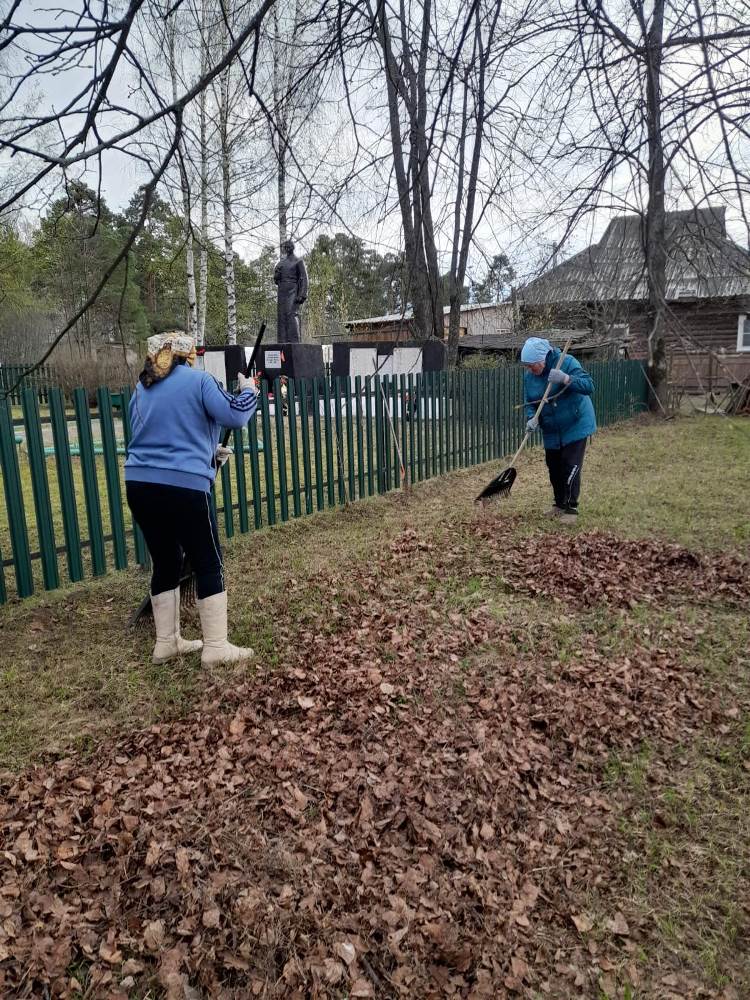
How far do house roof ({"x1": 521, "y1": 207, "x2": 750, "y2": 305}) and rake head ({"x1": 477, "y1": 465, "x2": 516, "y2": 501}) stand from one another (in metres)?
2.80

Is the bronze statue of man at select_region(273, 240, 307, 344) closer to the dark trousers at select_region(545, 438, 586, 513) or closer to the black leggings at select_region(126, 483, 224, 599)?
the dark trousers at select_region(545, 438, 586, 513)

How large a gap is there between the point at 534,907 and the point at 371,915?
0.53 meters

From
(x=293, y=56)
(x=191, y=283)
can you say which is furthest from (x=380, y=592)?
(x=191, y=283)

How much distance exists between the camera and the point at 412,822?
8.23 feet

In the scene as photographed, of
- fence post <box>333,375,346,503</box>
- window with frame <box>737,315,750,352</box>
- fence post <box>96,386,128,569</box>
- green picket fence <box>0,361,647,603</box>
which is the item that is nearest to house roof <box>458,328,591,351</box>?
window with frame <box>737,315,750,352</box>

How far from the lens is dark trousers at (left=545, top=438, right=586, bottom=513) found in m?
6.66

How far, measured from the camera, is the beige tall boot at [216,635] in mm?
3715

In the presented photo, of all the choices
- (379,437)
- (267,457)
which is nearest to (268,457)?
(267,457)

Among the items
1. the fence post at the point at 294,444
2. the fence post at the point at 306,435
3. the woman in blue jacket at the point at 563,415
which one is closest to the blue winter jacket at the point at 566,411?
the woman in blue jacket at the point at 563,415

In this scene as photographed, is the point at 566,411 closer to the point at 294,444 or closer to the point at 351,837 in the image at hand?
the point at 294,444

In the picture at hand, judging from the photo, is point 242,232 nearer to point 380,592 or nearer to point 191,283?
point 380,592

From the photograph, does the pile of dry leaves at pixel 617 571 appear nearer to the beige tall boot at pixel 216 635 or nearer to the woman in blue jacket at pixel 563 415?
the woman in blue jacket at pixel 563 415

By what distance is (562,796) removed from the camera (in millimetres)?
2701

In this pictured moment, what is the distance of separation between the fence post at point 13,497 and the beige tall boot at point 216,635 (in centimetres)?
168
